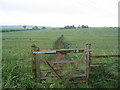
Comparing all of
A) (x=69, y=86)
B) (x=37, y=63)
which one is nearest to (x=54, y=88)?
(x=69, y=86)

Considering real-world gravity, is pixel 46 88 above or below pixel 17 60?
below

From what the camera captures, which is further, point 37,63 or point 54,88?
point 37,63

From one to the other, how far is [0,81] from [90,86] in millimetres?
3240

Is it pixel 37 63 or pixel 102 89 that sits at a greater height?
pixel 37 63

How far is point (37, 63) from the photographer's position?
596cm

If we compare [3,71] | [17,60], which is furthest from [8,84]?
[17,60]

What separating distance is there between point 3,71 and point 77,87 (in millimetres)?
2725

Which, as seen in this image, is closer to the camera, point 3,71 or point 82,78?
point 3,71

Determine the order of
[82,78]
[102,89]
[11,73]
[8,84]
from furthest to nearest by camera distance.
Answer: [82,78] → [102,89] → [11,73] → [8,84]

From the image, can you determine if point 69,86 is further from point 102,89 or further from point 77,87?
point 102,89

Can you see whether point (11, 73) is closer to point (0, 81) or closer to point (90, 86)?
point (0, 81)

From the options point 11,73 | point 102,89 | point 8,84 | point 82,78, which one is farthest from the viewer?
point 82,78

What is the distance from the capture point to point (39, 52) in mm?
5895

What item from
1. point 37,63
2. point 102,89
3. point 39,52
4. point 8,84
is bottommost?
point 102,89
